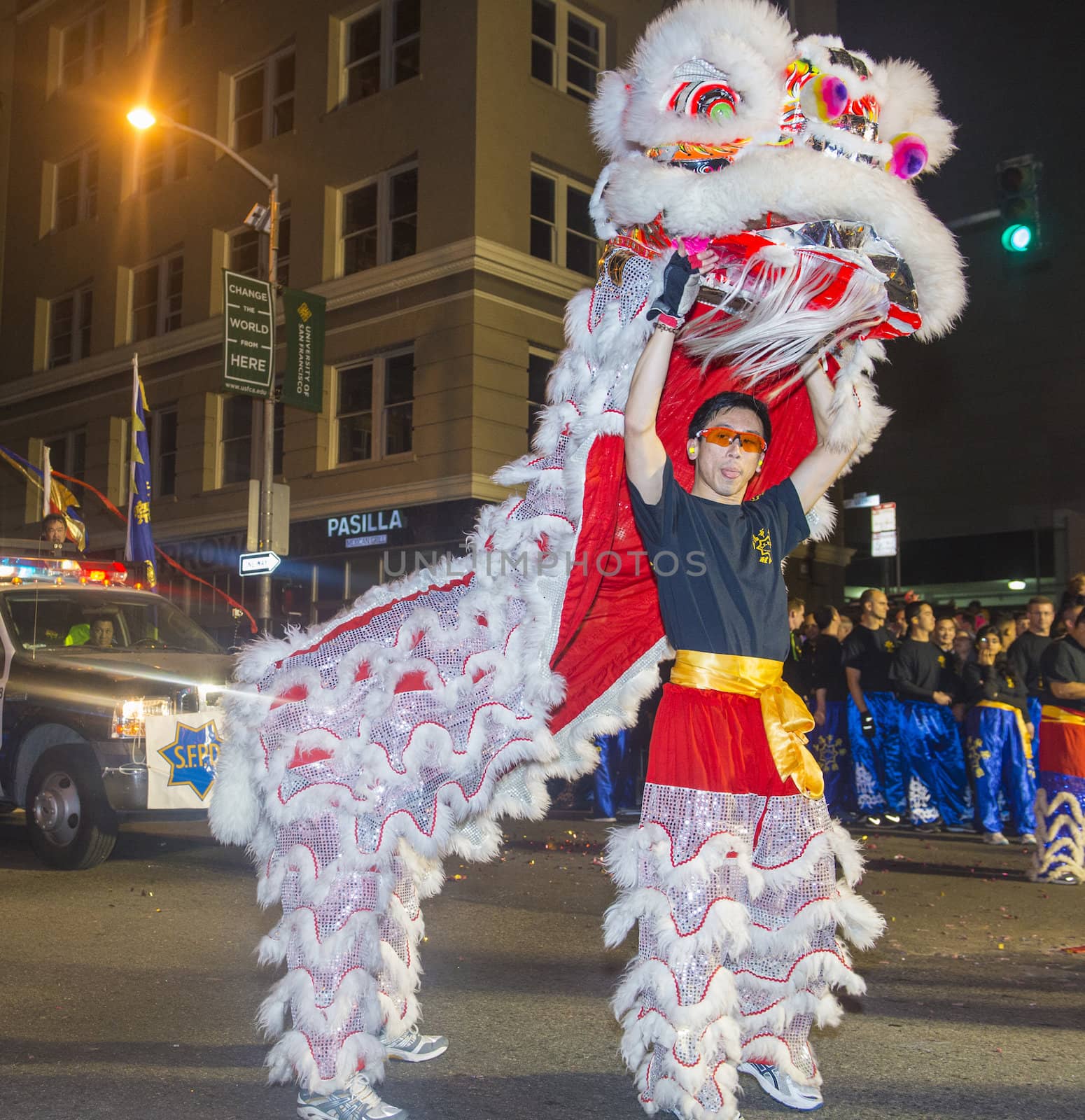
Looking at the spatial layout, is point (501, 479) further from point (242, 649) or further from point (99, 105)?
point (99, 105)

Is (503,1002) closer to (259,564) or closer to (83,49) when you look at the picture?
(259,564)

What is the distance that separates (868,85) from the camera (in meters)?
2.97

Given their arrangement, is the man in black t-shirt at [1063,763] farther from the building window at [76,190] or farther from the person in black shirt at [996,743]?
the building window at [76,190]

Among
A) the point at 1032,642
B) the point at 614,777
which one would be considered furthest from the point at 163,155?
the point at 1032,642

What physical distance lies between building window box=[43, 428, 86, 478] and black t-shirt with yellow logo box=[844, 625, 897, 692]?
1770 cm

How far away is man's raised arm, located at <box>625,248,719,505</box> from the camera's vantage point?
9.18 feet

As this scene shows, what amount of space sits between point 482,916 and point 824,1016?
301 cm

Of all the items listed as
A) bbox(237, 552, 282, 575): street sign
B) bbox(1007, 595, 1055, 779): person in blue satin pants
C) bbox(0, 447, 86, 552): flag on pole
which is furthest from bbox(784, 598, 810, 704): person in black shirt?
bbox(0, 447, 86, 552): flag on pole

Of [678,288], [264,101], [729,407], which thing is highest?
[264,101]

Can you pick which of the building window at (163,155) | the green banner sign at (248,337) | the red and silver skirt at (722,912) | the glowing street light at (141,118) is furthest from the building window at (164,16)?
the red and silver skirt at (722,912)

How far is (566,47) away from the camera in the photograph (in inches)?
714

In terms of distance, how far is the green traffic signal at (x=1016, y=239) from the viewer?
910cm

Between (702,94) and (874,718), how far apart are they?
7447 mm

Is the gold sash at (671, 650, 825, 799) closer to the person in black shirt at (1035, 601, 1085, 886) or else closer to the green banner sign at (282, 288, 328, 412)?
the person in black shirt at (1035, 601, 1085, 886)
